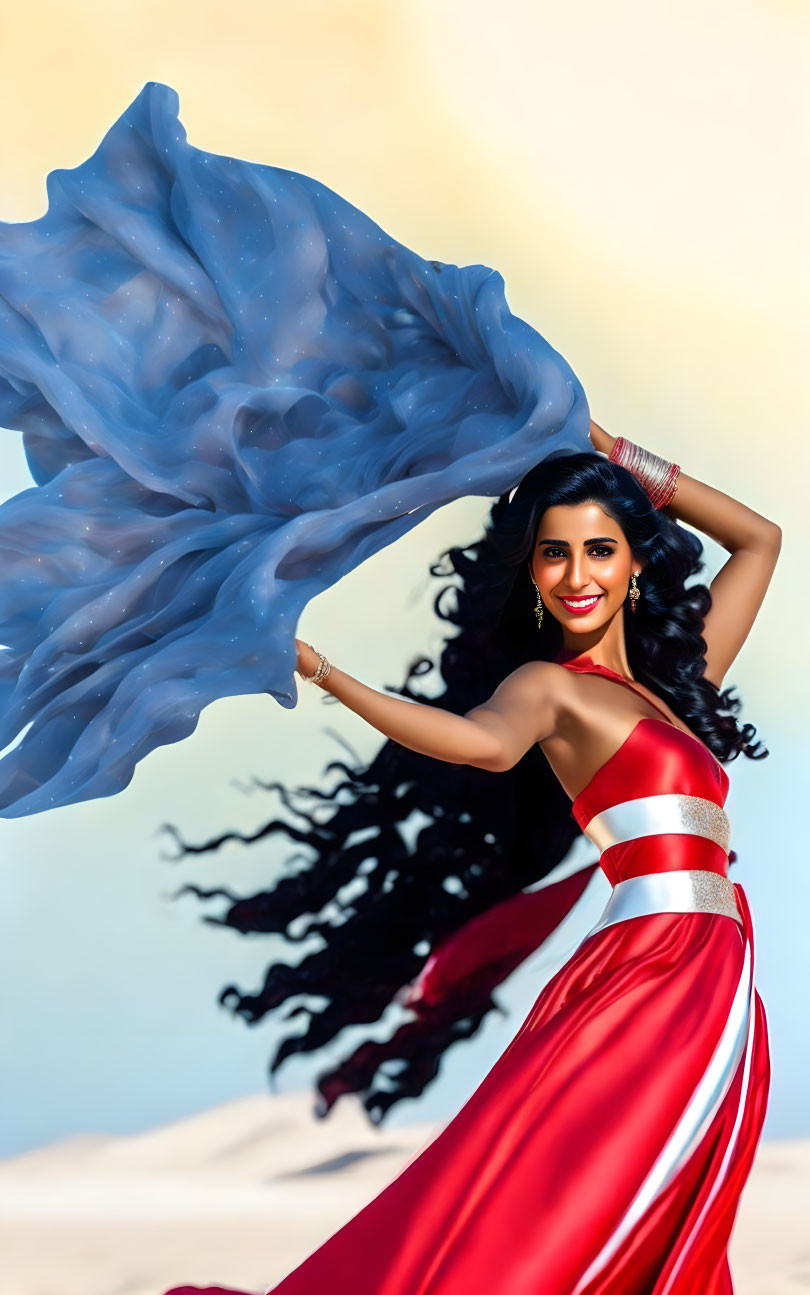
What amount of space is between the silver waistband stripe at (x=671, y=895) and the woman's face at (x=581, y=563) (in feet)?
1.39

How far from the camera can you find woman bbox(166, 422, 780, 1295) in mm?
2074

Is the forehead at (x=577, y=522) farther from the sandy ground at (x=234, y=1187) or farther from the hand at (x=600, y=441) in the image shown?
the sandy ground at (x=234, y=1187)

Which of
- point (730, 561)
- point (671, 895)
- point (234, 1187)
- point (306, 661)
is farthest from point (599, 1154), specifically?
point (234, 1187)

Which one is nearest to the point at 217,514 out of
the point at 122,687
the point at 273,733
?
the point at 122,687

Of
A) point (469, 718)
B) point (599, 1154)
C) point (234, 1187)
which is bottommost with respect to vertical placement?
point (599, 1154)

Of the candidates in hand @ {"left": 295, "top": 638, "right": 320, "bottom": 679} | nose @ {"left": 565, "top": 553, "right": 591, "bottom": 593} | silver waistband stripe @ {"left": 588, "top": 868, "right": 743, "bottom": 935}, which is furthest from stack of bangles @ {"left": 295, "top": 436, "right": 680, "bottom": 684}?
silver waistband stripe @ {"left": 588, "top": 868, "right": 743, "bottom": 935}

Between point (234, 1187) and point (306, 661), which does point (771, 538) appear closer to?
point (306, 661)

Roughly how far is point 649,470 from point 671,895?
762 millimetres

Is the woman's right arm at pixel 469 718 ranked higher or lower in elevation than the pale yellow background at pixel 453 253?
lower

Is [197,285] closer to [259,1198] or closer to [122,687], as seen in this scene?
[122,687]

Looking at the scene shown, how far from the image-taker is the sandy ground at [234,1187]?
344 cm

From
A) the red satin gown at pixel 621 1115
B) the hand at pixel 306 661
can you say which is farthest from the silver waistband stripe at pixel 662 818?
the hand at pixel 306 661

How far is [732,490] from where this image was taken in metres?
3.88

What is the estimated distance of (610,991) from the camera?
221cm
